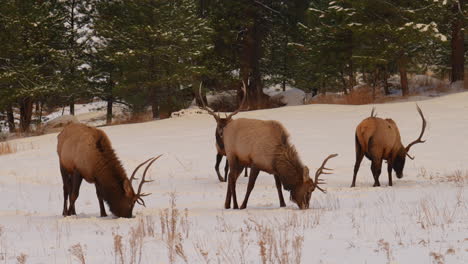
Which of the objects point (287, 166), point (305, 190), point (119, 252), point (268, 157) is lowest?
point (305, 190)

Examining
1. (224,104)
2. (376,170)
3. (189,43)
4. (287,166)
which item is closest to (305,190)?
(287,166)

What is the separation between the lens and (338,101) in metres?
27.2

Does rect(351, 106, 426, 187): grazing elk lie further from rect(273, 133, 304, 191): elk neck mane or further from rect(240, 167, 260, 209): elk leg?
rect(240, 167, 260, 209): elk leg

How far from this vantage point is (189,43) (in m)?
27.9

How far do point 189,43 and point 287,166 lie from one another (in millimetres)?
19555

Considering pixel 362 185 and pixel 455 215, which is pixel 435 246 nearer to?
pixel 455 215

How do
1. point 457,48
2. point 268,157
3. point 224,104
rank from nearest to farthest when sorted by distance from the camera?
point 268,157
point 457,48
point 224,104

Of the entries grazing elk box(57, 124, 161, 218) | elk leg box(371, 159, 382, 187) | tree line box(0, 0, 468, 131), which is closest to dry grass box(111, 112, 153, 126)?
tree line box(0, 0, 468, 131)

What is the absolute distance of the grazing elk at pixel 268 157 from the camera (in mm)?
9125

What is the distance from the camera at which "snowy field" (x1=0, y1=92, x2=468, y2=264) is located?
17.7 feet

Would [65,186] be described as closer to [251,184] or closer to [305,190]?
[251,184]

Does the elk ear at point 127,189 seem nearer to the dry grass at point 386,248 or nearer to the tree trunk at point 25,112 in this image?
the dry grass at point 386,248

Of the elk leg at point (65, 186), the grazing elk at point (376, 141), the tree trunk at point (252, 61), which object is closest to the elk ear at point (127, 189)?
Answer: the elk leg at point (65, 186)

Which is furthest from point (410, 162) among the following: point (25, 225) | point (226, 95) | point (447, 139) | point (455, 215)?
point (226, 95)
